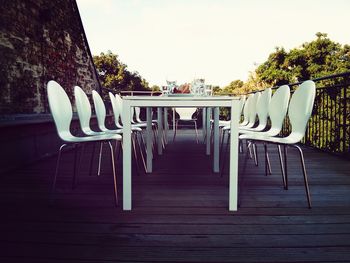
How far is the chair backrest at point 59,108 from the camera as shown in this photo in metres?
2.18

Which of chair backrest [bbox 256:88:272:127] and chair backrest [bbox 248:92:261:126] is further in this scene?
chair backrest [bbox 248:92:261:126]

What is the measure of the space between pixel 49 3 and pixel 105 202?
359cm

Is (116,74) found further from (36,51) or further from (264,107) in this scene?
(264,107)

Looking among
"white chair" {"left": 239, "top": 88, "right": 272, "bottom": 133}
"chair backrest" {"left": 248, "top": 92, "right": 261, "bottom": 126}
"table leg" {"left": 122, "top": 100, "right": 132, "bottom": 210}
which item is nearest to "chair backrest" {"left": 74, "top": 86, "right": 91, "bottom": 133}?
"table leg" {"left": 122, "top": 100, "right": 132, "bottom": 210}

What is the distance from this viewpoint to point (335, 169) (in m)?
3.39

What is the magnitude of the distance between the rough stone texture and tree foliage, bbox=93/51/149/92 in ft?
46.0

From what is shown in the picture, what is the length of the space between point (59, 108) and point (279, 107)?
5.54 ft

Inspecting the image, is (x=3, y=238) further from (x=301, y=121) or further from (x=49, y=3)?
(x=49, y=3)

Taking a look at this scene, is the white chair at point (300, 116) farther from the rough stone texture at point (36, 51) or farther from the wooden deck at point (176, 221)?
the rough stone texture at point (36, 51)

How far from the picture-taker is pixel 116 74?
20.6 m

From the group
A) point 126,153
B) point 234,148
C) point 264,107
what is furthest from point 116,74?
point 234,148

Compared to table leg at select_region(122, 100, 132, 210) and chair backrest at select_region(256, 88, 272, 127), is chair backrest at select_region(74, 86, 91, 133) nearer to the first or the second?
table leg at select_region(122, 100, 132, 210)

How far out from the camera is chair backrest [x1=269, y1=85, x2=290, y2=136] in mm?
2550

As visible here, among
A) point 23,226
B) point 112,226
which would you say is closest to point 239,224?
point 112,226
